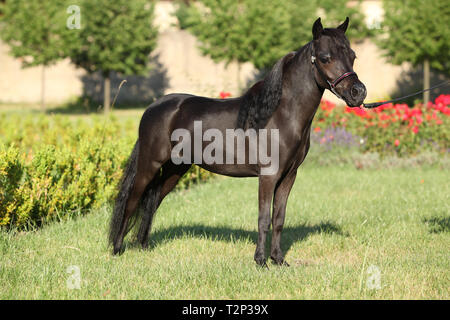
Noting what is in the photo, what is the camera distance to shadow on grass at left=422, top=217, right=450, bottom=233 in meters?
5.99

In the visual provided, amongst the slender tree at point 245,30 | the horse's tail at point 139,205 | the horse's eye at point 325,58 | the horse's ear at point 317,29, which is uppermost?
the slender tree at point 245,30

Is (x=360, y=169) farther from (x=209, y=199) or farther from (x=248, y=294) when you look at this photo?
(x=248, y=294)

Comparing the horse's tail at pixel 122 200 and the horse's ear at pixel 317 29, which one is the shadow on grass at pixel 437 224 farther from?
the horse's tail at pixel 122 200

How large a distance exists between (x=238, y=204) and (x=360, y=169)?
4.08 m

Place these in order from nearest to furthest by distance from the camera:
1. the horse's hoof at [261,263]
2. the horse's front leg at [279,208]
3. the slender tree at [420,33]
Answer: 1. the horse's hoof at [261,263]
2. the horse's front leg at [279,208]
3. the slender tree at [420,33]

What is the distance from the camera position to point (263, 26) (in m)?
24.9

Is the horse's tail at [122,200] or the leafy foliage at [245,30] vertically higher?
the leafy foliage at [245,30]

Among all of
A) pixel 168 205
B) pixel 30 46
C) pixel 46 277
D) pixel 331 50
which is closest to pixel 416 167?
pixel 168 205

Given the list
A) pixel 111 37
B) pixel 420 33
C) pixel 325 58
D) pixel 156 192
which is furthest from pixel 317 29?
pixel 111 37

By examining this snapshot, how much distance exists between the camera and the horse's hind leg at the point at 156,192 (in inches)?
205

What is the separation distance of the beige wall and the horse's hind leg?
22.0m

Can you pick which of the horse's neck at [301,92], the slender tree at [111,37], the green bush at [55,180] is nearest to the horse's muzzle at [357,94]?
the horse's neck at [301,92]

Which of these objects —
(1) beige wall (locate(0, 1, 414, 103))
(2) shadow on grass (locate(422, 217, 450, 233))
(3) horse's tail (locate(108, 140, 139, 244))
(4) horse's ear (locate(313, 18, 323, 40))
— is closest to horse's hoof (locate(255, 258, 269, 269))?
(3) horse's tail (locate(108, 140, 139, 244))

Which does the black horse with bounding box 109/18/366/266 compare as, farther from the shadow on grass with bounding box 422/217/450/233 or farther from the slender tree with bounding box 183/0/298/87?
the slender tree with bounding box 183/0/298/87
